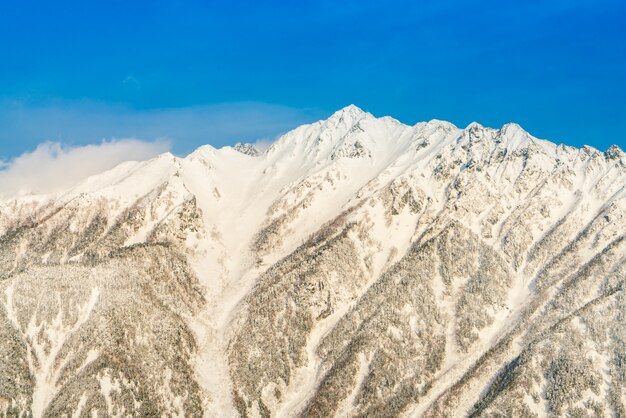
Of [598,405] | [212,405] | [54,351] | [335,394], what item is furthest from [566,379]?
[54,351]

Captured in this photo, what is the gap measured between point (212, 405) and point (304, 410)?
31.5m

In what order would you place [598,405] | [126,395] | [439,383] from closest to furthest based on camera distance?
[598,405] → [126,395] → [439,383]

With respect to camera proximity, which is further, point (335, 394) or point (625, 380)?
point (335, 394)

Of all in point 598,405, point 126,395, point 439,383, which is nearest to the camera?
point 598,405

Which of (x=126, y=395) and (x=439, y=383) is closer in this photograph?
(x=126, y=395)

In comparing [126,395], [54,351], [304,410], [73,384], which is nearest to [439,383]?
[304,410]

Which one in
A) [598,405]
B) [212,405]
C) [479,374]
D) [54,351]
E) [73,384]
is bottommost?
[598,405]

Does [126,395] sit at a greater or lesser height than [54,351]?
lesser

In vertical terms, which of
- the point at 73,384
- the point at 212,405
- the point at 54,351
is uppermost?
the point at 54,351

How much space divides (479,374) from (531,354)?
59.2ft

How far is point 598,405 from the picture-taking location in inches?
6811

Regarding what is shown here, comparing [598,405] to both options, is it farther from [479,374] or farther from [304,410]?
[304,410]

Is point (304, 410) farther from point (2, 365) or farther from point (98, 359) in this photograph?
point (2, 365)

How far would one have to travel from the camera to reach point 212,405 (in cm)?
19738
